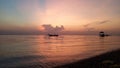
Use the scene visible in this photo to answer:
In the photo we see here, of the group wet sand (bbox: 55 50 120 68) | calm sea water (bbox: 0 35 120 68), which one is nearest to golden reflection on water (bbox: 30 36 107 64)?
calm sea water (bbox: 0 35 120 68)

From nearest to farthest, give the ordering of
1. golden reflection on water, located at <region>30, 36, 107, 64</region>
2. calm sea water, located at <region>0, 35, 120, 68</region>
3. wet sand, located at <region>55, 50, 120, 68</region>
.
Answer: wet sand, located at <region>55, 50, 120, 68</region>
calm sea water, located at <region>0, 35, 120, 68</region>
golden reflection on water, located at <region>30, 36, 107, 64</region>

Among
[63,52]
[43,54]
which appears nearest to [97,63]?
[43,54]

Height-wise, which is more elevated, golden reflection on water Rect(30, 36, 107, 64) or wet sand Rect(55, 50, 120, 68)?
wet sand Rect(55, 50, 120, 68)

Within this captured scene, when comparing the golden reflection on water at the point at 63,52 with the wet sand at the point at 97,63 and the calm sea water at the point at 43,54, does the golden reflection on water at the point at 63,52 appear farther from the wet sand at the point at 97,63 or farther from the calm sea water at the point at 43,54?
the wet sand at the point at 97,63

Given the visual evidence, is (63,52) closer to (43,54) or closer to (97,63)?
(43,54)

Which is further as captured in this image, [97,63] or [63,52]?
[63,52]

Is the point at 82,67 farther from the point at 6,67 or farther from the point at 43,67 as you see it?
the point at 6,67

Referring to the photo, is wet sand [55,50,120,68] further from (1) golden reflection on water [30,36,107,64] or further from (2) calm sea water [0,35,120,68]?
(1) golden reflection on water [30,36,107,64]

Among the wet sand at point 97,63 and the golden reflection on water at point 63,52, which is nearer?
the wet sand at point 97,63

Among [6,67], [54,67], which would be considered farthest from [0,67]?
[54,67]

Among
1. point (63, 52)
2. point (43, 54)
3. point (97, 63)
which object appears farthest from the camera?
point (63, 52)

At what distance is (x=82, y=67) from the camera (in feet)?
74.3

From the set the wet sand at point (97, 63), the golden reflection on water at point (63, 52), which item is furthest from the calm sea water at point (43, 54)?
the wet sand at point (97, 63)

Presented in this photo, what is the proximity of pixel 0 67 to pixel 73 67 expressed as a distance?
11139mm
